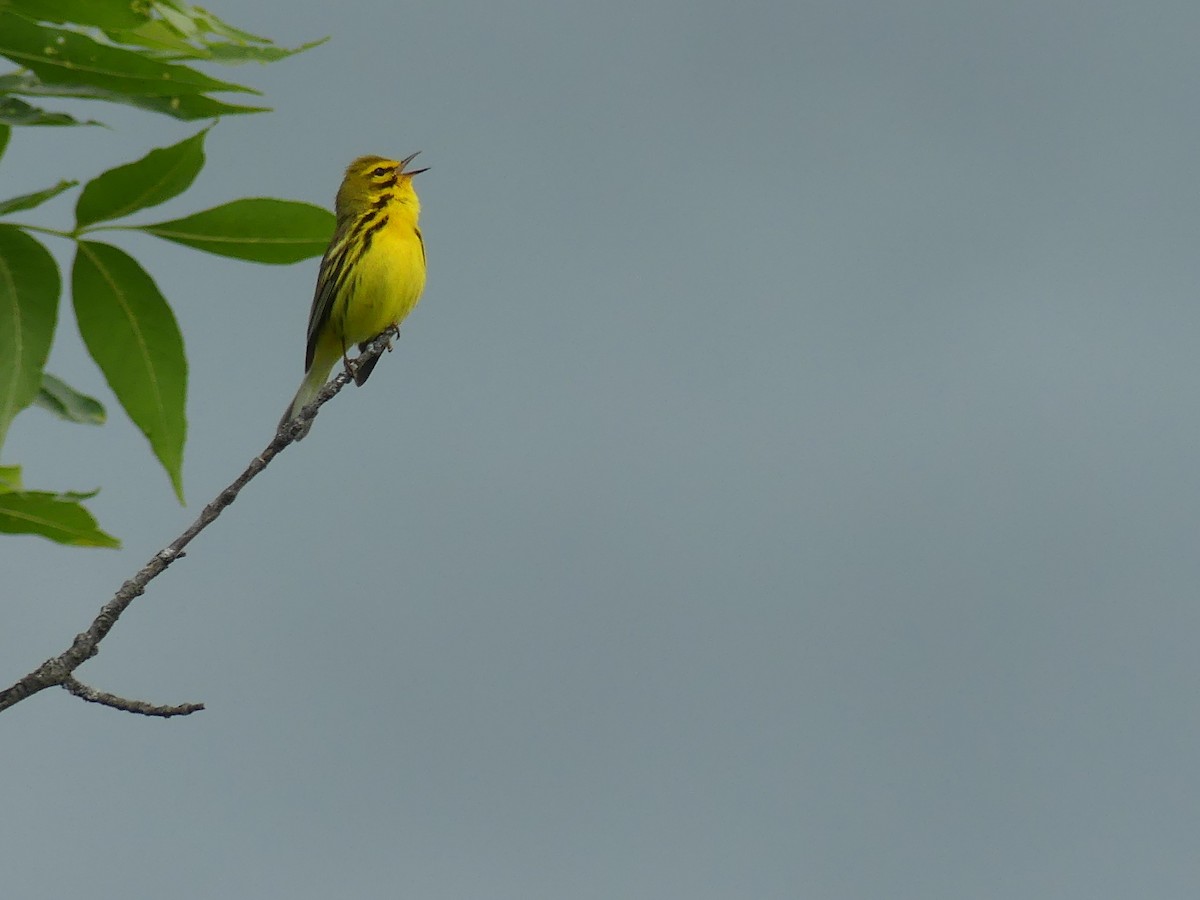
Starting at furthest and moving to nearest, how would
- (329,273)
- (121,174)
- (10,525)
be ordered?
1. (329,273)
2. (10,525)
3. (121,174)

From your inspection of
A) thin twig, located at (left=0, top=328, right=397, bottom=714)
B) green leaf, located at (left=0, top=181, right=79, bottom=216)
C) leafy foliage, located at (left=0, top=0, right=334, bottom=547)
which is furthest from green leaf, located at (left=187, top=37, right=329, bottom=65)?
thin twig, located at (left=0, top=328, right=397, bottom=714)

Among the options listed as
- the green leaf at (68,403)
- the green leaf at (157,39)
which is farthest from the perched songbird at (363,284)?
the green leaf at (157,39)

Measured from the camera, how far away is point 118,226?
2.22 meters

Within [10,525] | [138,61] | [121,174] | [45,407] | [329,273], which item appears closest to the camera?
[138,61]

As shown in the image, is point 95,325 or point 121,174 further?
point 95,325

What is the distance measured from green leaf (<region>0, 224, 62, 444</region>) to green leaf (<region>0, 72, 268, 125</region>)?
Answer: 255 millimetres

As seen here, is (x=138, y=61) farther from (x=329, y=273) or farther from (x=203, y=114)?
(x=329, y=273)

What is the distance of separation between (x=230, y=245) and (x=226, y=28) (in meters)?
0.34

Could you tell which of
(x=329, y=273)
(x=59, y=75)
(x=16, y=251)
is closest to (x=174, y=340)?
(x=16, y=251)

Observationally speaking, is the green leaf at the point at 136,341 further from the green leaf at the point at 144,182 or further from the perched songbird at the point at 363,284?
the perched songbird at the point at 363,284

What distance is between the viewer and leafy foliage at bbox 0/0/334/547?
1951mm

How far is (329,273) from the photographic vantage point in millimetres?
12906

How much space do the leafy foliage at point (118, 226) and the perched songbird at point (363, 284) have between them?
10.3 meters

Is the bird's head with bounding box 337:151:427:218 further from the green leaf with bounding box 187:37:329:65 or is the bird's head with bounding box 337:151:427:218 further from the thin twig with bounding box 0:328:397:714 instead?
the green leaf with bounding box 187:37:329:65
